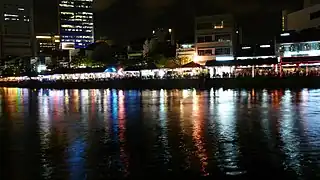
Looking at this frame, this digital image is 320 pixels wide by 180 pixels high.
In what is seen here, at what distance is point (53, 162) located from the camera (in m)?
12.8

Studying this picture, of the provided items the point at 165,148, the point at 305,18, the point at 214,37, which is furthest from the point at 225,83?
the point at 165,148

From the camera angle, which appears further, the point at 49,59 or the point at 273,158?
the point at 49,59

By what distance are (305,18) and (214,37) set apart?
19.9m

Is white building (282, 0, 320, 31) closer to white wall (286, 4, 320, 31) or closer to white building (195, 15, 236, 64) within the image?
white wall (286, 4, 320, 31)

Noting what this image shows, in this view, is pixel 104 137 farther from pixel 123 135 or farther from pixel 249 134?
pixel 249 134

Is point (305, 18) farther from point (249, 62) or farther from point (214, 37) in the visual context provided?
point (249, 62)

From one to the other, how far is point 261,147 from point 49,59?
188121 mm

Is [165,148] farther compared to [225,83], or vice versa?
[225,83]

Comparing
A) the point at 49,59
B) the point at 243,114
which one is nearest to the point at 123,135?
the point at 243,114

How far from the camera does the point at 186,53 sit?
114 meters

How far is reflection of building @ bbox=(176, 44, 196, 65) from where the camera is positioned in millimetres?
111562

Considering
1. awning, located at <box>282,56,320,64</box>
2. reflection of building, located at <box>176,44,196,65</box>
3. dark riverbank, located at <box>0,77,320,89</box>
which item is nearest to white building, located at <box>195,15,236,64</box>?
reflection of building, located at <box>176,44,196,65</box>

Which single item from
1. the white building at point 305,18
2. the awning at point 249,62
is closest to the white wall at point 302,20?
the white building at point 305,18

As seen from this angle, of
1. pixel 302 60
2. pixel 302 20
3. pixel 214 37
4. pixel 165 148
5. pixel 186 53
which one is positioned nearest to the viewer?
pixel 165 148
